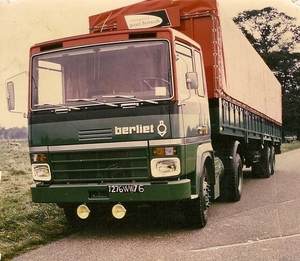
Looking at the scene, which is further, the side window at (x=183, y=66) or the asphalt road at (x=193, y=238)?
the side window at (x=183, y=66)

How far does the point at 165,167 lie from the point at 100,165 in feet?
2.70

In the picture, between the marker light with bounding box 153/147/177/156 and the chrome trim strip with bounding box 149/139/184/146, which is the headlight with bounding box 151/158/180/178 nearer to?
the marker light with bounding box 153/147/177/156

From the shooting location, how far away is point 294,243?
542cm

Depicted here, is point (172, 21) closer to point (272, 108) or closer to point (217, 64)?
point (217, 64)

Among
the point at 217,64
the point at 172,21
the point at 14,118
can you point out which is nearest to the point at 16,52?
the point at 14,118

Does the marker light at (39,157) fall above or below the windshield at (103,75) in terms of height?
below

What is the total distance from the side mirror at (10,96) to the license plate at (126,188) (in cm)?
169

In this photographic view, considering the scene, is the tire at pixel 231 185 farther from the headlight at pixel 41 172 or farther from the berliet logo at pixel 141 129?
the headlight at pixel 41 172

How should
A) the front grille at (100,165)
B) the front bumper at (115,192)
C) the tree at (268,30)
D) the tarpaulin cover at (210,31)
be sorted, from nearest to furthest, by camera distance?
1. the front bumper at (115,192)
2. the front grille at (100,165)
3. the tarpaulin cover at (210,31)
4. the tree at (268,30)

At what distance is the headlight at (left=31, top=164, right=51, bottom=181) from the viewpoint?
6.05 m

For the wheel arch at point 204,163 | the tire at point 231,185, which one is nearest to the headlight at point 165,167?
the wheel arch at point 204,163

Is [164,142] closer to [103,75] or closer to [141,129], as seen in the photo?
[141,129]

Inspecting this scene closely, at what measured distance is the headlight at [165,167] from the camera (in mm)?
5602

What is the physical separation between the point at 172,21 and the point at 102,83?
2441mm
